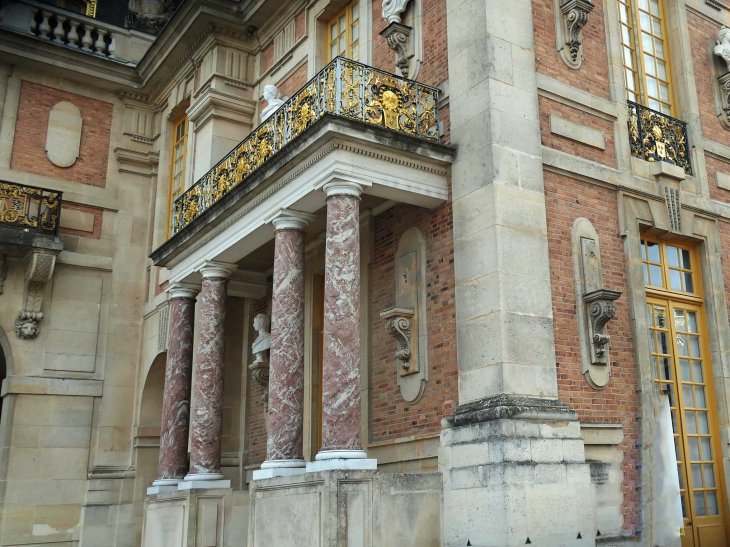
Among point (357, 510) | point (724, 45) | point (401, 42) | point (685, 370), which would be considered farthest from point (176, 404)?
point (724, 45)

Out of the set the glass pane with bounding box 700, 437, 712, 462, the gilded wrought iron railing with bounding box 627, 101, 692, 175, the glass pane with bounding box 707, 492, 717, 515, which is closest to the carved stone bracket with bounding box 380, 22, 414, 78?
the gilded wrought iron railing with bounding box 627, 101, 692, 175

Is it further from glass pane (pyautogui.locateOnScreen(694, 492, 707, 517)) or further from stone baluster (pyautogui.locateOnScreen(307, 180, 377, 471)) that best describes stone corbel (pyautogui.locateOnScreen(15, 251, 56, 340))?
glass pane (pyautogui.locateOnScreen(694, 492, 707, 517))

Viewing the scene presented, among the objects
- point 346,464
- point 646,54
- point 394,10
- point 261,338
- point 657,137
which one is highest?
point 394,10

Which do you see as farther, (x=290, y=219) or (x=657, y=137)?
(x=657, y=137)

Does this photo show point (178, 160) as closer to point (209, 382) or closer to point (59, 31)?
point (59, 31)

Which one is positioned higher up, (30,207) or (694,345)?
(30,207)

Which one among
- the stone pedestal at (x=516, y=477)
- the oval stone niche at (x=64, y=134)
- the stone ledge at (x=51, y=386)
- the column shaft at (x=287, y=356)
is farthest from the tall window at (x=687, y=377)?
the oval stone niche at (x=64, y=134)

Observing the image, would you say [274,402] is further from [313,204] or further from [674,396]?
[674,396]

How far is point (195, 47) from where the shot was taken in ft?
54.3

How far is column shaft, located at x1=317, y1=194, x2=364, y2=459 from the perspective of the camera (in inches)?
342

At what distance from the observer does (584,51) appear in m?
11.0

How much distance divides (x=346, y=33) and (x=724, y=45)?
592cm

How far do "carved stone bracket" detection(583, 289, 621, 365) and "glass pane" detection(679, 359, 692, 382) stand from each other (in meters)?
1.80

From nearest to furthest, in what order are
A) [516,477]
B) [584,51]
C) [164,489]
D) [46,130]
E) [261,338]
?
1. [516,477]
2. [584,51]
3. [164,489]
4. [261,338]
5. [46,130]
